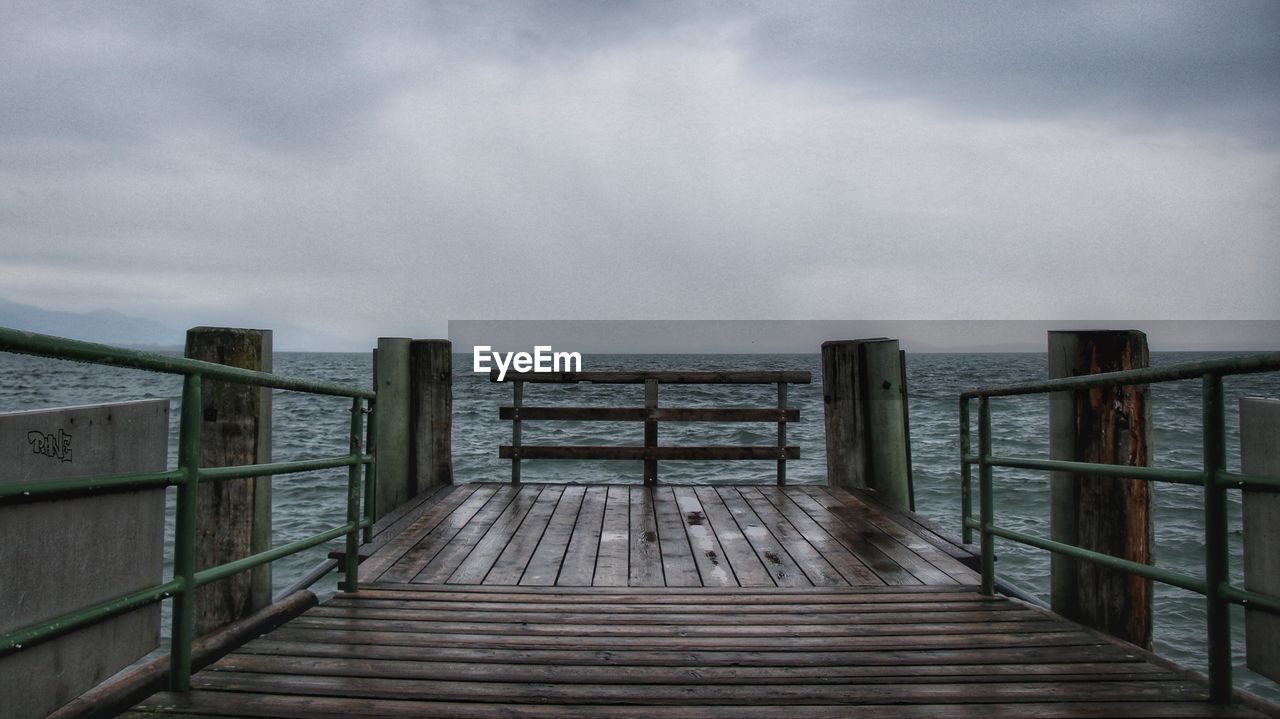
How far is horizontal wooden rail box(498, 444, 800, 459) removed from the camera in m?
6.89

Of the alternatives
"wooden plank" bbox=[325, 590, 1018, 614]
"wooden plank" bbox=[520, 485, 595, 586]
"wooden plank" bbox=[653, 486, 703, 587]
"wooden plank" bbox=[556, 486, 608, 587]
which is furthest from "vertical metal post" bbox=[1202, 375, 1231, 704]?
"wooden plank" bbox=[520, 485, 595, 586]

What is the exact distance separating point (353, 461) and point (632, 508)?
2898mm

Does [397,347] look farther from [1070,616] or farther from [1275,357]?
[1275,357]

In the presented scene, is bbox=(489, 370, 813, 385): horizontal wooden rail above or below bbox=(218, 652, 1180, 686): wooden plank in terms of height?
above

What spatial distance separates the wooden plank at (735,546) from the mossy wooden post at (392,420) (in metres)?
2.34

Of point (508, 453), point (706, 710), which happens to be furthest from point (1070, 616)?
point (508, 453)

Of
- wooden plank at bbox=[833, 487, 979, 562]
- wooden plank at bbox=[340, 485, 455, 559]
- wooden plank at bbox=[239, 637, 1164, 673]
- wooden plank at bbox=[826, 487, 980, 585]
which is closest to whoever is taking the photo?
wooden plank at bbox=[239, 637, 1164, 673]

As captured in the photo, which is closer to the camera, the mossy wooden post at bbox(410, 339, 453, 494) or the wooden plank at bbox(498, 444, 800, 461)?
the mossy wooden post at bbox(410, 339, 453, 494)

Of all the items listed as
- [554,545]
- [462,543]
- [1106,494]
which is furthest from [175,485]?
[1106,494]

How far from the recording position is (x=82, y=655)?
6.79ft

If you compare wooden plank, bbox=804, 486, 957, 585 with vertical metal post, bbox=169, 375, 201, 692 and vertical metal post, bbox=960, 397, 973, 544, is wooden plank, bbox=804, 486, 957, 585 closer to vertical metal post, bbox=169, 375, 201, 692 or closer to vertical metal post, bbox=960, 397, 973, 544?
vertical metal post, bbox=960, 397, 973, 544

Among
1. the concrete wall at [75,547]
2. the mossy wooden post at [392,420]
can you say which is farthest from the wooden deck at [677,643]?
the mossy wooden post at [392,420]

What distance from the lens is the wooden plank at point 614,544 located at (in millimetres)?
3908

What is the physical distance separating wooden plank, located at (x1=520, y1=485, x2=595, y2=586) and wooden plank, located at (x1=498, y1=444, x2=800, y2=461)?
1.96 feet
